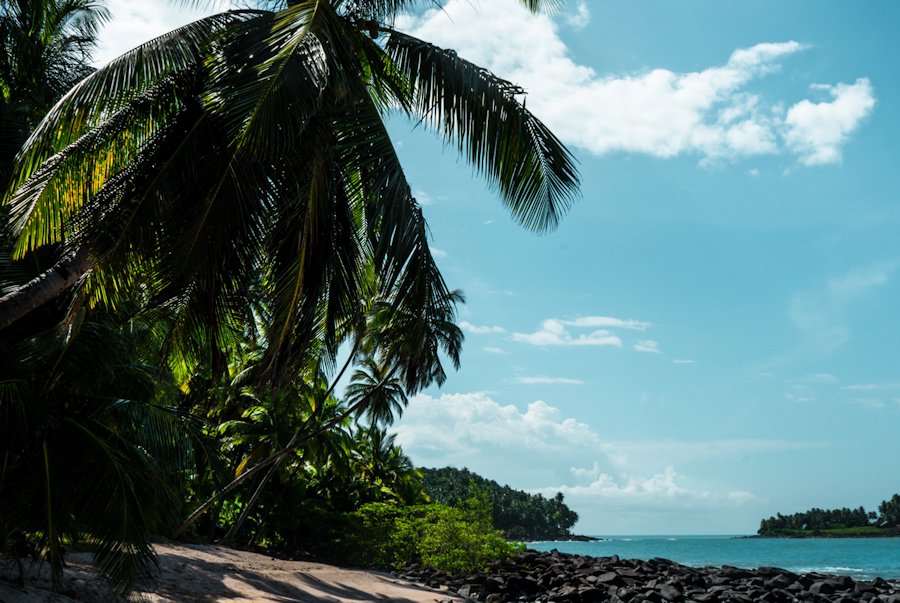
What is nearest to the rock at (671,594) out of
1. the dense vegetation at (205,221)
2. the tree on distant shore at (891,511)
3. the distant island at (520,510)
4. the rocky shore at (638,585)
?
the rocky shore at (638,585)

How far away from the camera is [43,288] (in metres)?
7.46

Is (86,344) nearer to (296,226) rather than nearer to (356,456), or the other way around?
(296,226)

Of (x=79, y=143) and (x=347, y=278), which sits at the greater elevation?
(x=79, y=143)

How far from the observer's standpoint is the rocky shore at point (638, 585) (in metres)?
17.5

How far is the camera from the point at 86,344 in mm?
9602

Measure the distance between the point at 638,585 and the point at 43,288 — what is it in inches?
619

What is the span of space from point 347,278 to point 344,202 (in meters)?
0.86

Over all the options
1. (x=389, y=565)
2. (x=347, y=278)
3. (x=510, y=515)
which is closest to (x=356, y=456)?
(x=389, y=565)

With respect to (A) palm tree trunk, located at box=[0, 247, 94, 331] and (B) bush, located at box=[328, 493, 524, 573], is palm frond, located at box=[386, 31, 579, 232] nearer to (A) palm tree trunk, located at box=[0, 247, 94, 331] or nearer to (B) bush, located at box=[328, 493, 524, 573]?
(A) palm tree trunk, located at box=[0, 247, 94, 331]

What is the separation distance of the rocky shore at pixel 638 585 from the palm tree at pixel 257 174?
11021mm

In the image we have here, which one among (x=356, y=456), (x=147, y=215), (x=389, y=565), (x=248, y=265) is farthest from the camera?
(x=356, y=456)

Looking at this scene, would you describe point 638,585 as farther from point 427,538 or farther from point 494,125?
point 494,125

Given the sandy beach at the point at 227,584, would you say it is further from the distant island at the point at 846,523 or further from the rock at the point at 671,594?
the distant island at the point at 846,523

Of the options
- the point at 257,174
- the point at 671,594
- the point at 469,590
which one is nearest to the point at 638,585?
the point at 671,594
